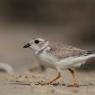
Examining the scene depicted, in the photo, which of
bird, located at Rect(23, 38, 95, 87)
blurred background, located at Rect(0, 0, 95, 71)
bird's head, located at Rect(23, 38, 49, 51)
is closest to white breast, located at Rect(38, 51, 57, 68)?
bird, located at Rect(23, 38, 95, 87)

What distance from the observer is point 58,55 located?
43.7 ft

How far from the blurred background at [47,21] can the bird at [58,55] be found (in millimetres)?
16819

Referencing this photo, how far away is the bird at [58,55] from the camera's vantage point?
13172 mm

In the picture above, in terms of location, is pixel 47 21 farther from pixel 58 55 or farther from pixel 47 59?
pixel 47 59

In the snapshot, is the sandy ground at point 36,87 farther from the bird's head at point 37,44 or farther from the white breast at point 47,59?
the bird's head at point 37,44

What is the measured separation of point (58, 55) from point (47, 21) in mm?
24154

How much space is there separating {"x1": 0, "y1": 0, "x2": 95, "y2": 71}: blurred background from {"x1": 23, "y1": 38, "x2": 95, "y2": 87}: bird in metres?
16.8

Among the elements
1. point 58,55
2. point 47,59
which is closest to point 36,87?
→ point 47,59

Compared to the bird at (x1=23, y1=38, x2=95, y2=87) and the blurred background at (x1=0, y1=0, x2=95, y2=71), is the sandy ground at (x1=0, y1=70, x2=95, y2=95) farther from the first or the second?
the blurred background at (x1=0, y1=0, x2=95, y2=71)

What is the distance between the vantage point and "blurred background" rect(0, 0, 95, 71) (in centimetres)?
3238

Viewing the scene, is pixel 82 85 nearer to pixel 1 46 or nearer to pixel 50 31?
pixel 1 46

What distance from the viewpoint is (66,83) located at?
14.0 metres

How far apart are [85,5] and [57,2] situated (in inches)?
100

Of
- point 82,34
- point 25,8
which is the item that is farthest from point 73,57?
point 25,8
